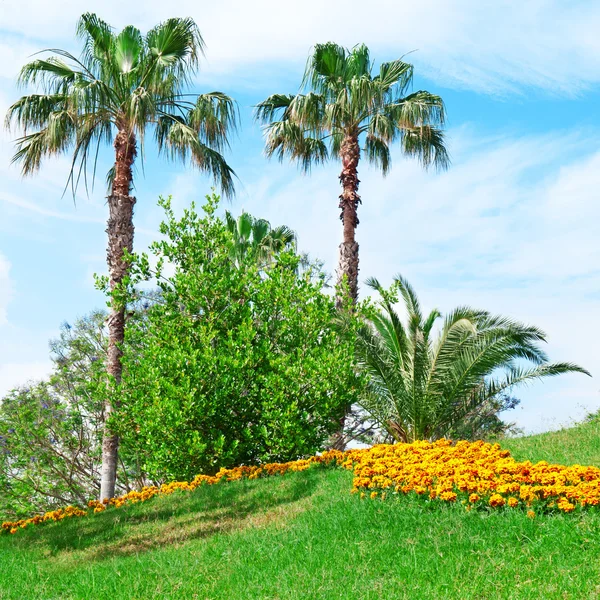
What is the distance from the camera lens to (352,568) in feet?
21.7

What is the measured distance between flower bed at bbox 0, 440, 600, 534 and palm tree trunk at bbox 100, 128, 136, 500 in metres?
6.30

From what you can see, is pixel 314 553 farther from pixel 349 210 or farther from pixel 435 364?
pixel 349 210

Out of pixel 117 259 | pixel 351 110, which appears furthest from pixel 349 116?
pixel 117 259

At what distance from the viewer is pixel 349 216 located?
1802 cm

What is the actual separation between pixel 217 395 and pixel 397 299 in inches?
196

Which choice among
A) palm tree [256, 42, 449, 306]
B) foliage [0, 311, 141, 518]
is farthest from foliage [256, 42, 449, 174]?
foliage [0, 311, 141, 518]

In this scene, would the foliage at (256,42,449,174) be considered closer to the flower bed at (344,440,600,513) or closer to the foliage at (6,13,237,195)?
the foliage at (6,13,237,195)

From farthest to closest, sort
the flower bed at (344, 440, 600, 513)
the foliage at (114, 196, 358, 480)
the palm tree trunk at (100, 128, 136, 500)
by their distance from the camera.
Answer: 1. the palm tree trunk at (100, 128, 136, 500)
2. the foliage at (114, 196, 358, 480)
3. the flower bed at (344, 440, 600, 513)

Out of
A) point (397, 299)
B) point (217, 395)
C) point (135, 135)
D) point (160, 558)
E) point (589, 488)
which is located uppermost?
point (135, 135)

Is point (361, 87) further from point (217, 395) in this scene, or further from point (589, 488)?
point (589, 488)

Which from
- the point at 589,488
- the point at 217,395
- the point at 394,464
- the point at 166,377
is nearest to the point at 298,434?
the point at 217,395

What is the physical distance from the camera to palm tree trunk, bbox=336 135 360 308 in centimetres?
1723

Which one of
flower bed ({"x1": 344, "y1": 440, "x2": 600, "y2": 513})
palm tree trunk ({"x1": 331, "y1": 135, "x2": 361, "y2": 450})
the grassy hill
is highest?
palm tree trunk ({"x1": 331, "y1": 135, "x2": 361, "y2": 450})

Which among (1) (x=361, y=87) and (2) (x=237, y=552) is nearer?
(2) (x=237, y=552)
